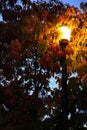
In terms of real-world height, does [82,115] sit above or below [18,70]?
below

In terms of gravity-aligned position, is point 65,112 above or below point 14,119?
below

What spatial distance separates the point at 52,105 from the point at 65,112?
4.44 m

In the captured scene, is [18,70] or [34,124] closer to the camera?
[34,124]

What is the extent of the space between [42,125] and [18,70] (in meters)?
2.48

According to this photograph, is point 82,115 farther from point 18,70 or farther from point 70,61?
point 18,70

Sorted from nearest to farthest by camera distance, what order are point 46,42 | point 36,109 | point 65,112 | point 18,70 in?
point 65,112 → point 46,42 → point 36,109 → point 18,70

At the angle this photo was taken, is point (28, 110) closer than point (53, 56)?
No

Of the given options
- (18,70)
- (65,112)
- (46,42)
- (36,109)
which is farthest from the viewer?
(18,70)

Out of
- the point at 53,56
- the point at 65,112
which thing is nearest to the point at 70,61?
the point at 53,56

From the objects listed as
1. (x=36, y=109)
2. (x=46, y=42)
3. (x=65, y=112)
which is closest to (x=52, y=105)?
(x=36, y=109)

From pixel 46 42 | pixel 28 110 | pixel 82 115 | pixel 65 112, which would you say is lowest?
pixel 65 112

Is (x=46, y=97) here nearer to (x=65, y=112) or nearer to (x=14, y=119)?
(x=14, y=119)

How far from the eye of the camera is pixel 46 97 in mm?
14047

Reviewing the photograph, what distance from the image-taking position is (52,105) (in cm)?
1335
